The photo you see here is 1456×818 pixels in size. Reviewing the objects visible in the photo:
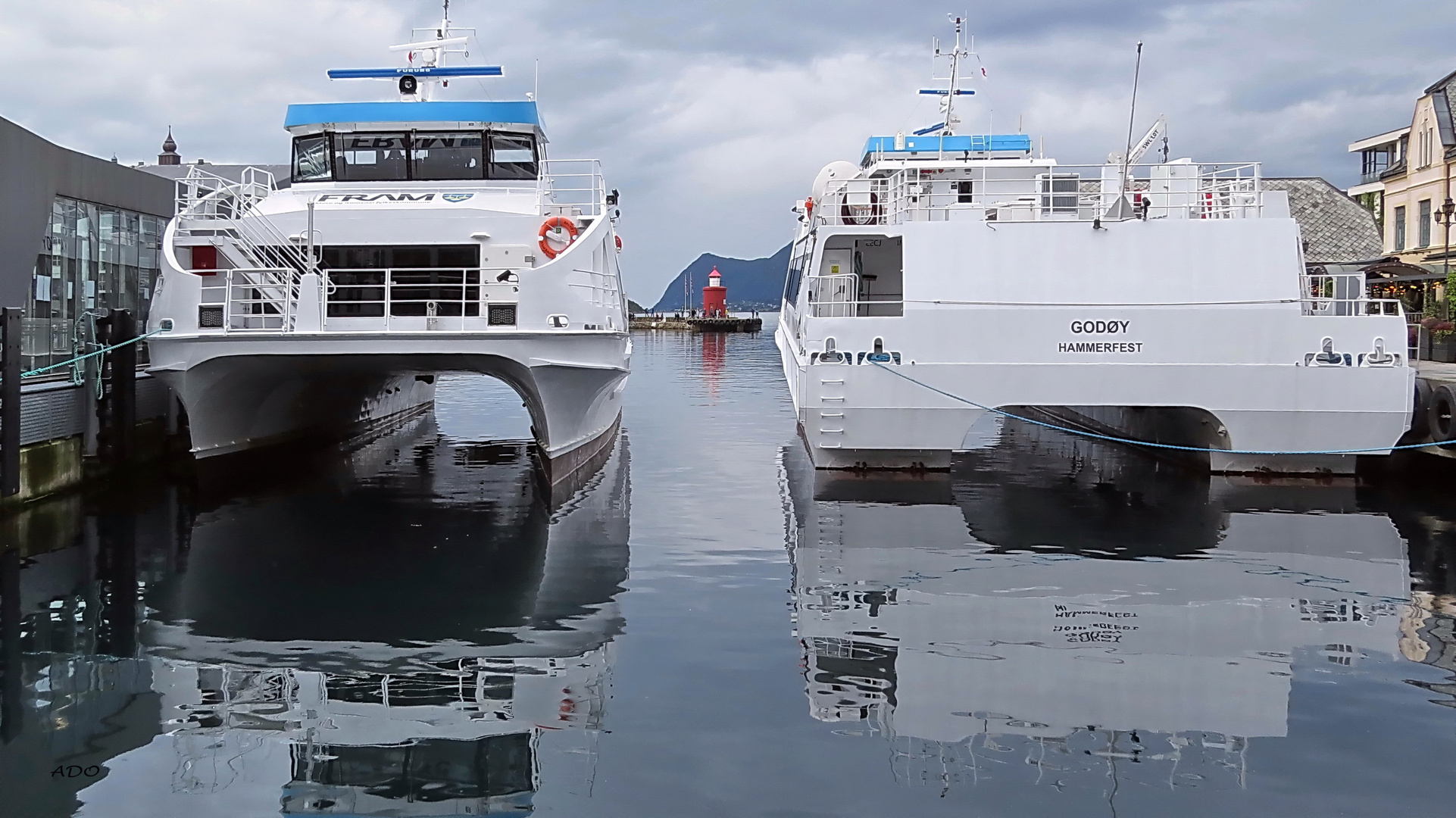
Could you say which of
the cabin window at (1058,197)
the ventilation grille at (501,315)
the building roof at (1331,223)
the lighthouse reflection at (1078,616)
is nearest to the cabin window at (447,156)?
the ventilation grille at (501,315)

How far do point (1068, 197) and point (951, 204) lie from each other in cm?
218

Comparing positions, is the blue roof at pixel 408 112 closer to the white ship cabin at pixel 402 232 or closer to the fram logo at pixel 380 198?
the white ship cabin at pixel 402 232

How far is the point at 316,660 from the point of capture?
764 centimetres

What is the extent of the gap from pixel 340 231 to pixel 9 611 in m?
6.32

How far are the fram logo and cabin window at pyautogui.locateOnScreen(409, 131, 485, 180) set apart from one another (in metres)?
0.99

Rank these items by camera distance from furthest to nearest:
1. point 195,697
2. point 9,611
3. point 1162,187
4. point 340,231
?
point 1162,187 → point 340,231 → point 9,611 → point 195,697

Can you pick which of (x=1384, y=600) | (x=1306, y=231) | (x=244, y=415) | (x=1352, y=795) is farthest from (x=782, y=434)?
(x=1306, y=231)

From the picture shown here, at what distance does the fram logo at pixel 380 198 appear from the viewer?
1490 centimetres

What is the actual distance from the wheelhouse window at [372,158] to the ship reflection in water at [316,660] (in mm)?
5147

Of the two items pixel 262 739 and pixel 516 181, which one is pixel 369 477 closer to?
pixel 516 181

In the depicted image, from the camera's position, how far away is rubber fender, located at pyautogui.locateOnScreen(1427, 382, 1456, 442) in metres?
14.6

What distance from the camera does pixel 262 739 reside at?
20.8 feet

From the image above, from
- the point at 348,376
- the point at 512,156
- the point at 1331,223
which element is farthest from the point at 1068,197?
the point at 1331,223

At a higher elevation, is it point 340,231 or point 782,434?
point 340,231
